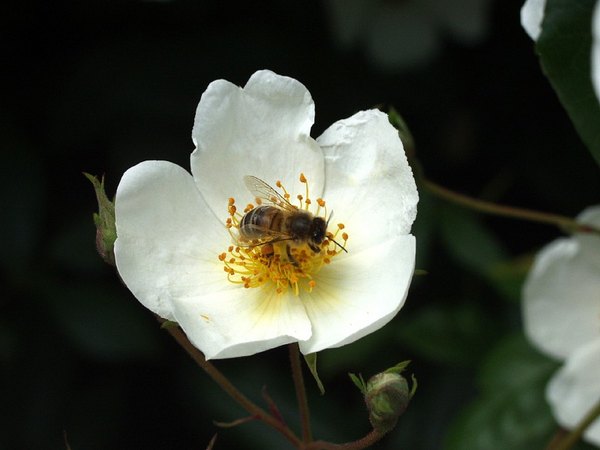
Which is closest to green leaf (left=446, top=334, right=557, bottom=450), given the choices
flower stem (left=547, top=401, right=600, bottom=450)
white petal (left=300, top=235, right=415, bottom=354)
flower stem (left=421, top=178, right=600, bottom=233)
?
flower stem (left=547, top=401, right=600, bottom=450)

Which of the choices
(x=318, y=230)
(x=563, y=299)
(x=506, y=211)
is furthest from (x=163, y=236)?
(x=563, y=299)

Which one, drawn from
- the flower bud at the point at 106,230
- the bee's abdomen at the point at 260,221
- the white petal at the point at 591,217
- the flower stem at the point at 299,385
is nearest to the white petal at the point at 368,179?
the bee's abdomen at the point at 260,221

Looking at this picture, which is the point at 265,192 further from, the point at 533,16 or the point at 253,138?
the point at 533,16

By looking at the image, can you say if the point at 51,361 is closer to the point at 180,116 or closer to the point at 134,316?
the point at 134,316

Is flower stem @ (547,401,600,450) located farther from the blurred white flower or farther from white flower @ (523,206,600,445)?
the blurred white flower

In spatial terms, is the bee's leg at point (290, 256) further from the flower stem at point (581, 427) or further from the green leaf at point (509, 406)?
the green leaf at point (509, 406)

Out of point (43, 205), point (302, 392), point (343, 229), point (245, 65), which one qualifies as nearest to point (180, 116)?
point (245, 65)
